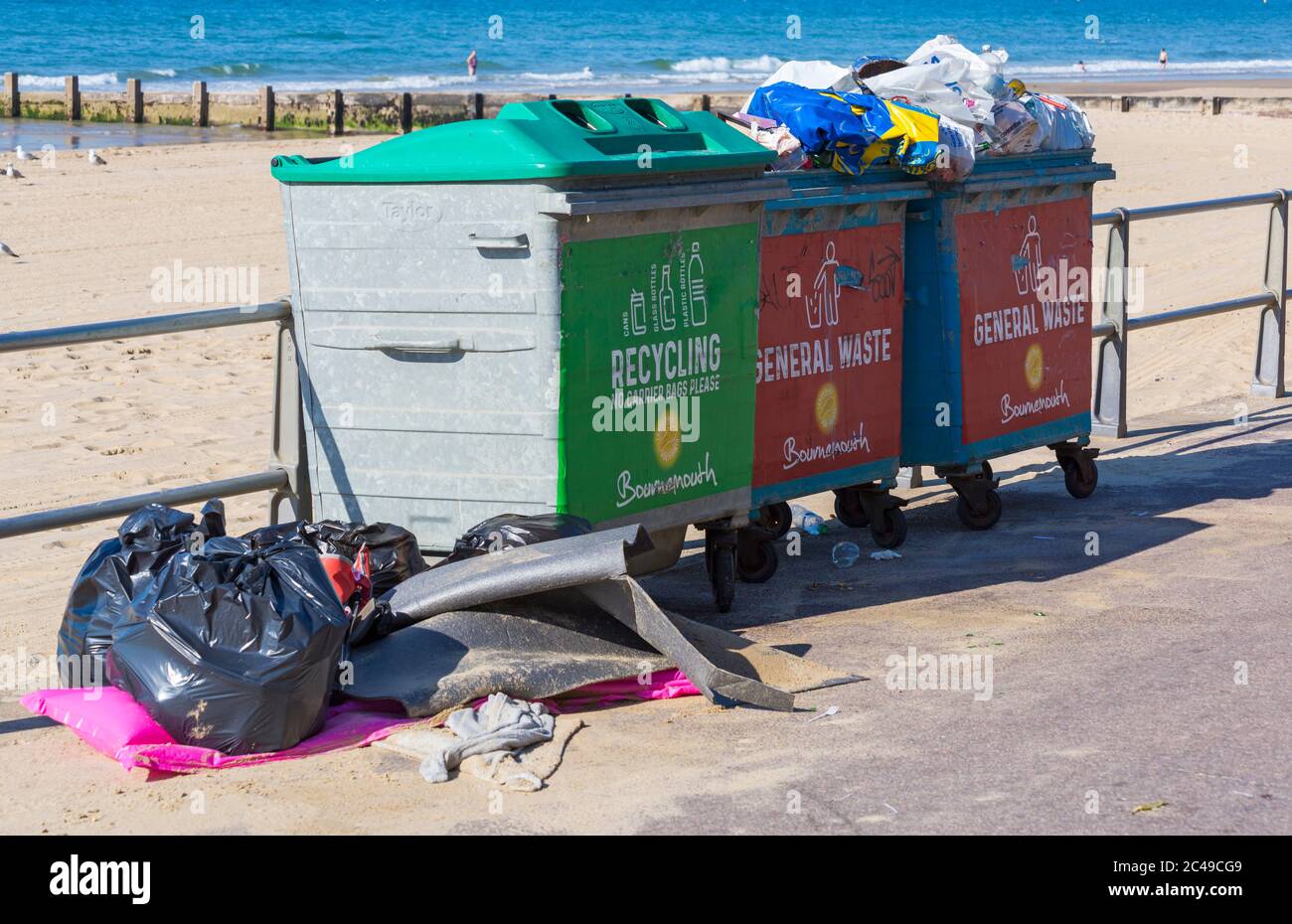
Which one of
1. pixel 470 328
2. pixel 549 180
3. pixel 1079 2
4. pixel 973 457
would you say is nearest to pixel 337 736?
pixel 470 328

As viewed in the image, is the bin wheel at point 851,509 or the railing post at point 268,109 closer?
the bin wheel at point 851,509

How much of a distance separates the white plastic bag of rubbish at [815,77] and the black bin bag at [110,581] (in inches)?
121

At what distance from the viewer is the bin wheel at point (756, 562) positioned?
6.30m

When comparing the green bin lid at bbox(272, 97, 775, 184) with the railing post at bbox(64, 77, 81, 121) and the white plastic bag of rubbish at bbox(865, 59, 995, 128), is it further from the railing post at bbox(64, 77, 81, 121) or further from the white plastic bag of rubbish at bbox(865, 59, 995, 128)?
the railing post at bbox(64, 77, 81, 121)

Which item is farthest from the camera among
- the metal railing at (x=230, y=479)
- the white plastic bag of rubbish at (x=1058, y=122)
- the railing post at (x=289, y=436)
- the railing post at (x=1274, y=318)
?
the railing post at (x=1274, y=318)

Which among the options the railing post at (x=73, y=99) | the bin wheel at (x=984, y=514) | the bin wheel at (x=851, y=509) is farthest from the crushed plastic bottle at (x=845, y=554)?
the railing post at (x=73, y=99)

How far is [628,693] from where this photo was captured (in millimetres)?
4820

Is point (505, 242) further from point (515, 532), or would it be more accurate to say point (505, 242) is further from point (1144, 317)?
point (1144, 317)

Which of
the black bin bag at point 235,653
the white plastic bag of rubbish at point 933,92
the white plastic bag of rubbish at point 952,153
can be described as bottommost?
the black bin bag at point 235,653

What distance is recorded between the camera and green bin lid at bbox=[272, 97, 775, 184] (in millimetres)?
5066

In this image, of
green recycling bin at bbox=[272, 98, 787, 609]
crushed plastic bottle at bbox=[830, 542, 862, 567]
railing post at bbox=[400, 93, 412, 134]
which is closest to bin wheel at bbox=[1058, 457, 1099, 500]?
crushed plastic bottle at bbox=[830, 542, 862, 567]

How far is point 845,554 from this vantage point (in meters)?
6.69

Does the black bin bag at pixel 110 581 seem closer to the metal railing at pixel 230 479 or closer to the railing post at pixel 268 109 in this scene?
the metal railing at pixel 230 479

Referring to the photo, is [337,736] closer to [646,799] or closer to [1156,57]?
[646,799]
